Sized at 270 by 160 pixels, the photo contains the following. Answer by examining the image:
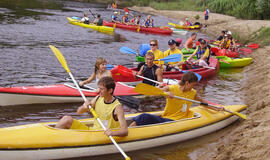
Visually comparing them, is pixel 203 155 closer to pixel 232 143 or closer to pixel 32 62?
pixel 232 143

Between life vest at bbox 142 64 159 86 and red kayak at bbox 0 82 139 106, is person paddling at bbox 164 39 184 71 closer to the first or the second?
life vest at bbox 142 64 159 86

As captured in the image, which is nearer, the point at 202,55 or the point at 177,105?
the point at 177,105

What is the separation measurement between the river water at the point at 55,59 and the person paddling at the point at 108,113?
59cm

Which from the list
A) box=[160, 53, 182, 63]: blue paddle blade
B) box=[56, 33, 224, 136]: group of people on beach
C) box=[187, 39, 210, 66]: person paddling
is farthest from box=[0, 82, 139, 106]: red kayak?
box=[187, 39, 210, 66]: person paddling

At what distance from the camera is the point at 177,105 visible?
548 centimetres

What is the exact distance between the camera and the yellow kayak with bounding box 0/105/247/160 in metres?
4.12

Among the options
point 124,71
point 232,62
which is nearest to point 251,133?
point 124,71

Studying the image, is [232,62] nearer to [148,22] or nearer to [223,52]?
[223,52]

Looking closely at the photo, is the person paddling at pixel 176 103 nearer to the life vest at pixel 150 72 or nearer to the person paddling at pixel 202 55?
the life vest at pixel 150 72

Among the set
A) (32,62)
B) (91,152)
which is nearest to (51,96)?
(91,152)

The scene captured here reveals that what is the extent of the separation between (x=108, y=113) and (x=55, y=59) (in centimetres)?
799

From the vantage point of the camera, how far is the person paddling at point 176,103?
199 inches

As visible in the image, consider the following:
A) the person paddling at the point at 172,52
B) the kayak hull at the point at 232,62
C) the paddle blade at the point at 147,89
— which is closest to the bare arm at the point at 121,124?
the paddle blade at the point at 147,89

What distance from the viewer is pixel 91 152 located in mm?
4578
